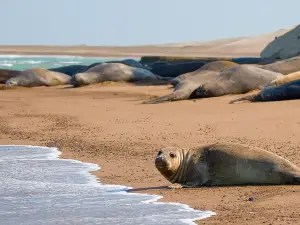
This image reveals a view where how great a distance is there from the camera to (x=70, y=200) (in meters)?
6.51

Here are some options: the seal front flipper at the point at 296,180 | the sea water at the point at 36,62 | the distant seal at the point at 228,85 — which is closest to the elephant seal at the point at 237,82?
the distant seal at the point at 228,85

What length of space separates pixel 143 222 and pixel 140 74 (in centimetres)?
1589

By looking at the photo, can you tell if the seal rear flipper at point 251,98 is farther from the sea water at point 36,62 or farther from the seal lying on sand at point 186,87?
the sea water at point 36,62

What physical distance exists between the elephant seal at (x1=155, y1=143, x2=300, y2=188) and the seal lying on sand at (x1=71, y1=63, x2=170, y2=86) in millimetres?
14052

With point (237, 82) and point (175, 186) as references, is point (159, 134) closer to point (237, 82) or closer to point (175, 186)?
point (175, 186)

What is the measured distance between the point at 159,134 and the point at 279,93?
355 cm

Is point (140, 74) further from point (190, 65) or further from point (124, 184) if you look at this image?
point (124, 184)

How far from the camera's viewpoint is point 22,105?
15609 millimetres

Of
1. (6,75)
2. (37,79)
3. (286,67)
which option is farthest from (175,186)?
(6,75)

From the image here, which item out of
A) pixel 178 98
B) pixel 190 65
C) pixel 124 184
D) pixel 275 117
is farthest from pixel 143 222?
pixel 190 65

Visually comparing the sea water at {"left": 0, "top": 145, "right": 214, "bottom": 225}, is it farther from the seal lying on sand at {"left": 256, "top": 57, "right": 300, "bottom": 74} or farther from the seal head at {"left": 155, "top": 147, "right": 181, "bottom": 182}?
the seal lying on sand at {"left": 256, "top": 57, "right": 300, "bottom": 74}

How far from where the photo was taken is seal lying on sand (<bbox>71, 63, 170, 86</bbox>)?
21375 mm

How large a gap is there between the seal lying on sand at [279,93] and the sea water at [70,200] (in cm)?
513

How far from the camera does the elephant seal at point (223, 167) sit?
22.3 ft
